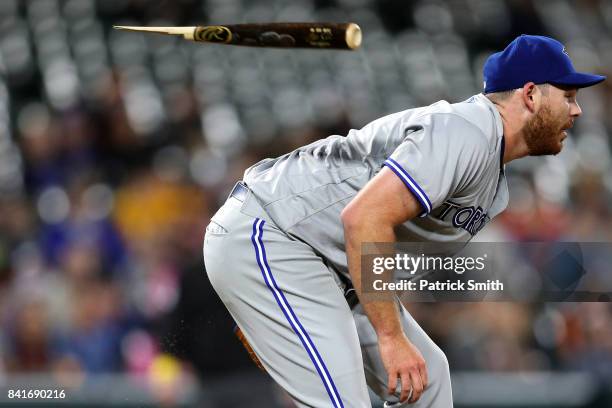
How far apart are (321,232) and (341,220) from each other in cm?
18

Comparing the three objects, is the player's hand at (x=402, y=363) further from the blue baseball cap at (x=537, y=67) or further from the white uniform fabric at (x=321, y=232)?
the blue baseball cap at (x=537, y=67)

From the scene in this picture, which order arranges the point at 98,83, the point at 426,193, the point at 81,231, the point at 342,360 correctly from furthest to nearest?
the point at 98,83, the point at 81,231, the point at 342,360, the point at 426,193

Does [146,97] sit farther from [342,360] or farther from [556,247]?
[342,360]

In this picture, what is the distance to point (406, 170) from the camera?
234 centimetres

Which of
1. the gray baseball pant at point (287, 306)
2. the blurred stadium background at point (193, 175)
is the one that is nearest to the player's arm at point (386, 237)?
the gray baseball pant at point (287, 306)

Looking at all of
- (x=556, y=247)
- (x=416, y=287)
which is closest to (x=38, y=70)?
(x=556, y=247)

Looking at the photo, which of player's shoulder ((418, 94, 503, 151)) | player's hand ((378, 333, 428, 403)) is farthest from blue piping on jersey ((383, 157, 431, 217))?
player's hand ((378, 333, 428, 403))

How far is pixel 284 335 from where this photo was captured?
8.40 ft

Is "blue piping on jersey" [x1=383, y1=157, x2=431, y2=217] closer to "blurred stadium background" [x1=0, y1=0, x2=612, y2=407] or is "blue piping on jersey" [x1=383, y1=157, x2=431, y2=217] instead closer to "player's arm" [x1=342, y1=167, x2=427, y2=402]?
"player's arm" [x1=342, y1=167, x2=427, y2=402]

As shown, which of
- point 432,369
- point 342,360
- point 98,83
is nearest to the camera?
point 342,360

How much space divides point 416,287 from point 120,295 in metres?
2.74

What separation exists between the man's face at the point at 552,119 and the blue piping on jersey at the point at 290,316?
77cm

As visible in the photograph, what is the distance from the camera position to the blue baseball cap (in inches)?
101

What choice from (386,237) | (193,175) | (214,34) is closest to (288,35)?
(214,34)
